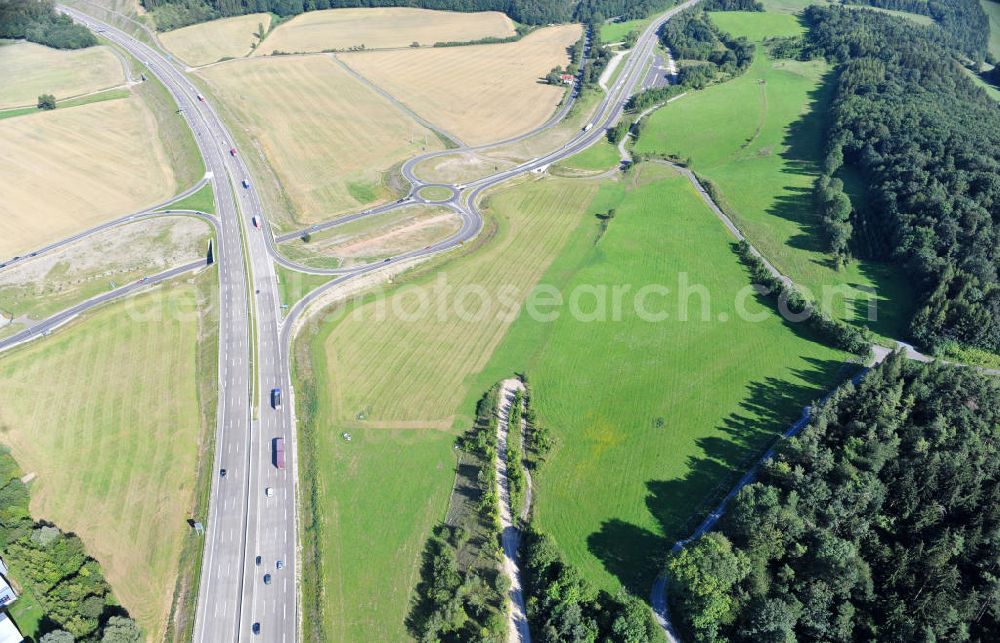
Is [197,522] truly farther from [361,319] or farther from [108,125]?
[108,125]

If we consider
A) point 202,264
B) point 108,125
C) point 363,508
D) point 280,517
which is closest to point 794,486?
point 363,508

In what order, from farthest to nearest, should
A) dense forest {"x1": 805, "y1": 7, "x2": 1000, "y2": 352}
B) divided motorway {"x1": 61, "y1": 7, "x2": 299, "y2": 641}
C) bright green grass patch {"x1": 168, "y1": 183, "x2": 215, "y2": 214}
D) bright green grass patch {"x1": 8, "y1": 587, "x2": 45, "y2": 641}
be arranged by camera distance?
bright green grass patch {"x1": 168, "y1": 183, "x2": 215, "y2": 214} < dense forest {"x1": 805, "y1": 7, "x2": 1000, "y2": 352} < divided motorway {"x1": 61, "y1": 7, "x2": 299, "y2": 641} < bright green grass patch {"x1": 8, "y1": 587, "x2": 45, "y2": 641}

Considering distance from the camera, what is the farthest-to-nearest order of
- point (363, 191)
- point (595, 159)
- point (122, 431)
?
1. point (595, 159)
2. point (363, 191)
3. point (122, 431)

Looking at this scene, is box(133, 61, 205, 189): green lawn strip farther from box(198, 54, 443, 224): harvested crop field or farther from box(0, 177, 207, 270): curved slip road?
box(198, 54, 443, 224): harvested crop field

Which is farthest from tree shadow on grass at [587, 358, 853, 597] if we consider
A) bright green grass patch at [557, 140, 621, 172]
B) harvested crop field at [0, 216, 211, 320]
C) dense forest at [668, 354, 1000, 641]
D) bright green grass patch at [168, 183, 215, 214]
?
bright green grass patch at [168, 183, 215, 214]

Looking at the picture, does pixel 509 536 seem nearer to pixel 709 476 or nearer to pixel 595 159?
pixel 709 476

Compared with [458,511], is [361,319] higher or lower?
higher

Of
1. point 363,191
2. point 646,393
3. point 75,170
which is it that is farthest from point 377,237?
point 75,170
